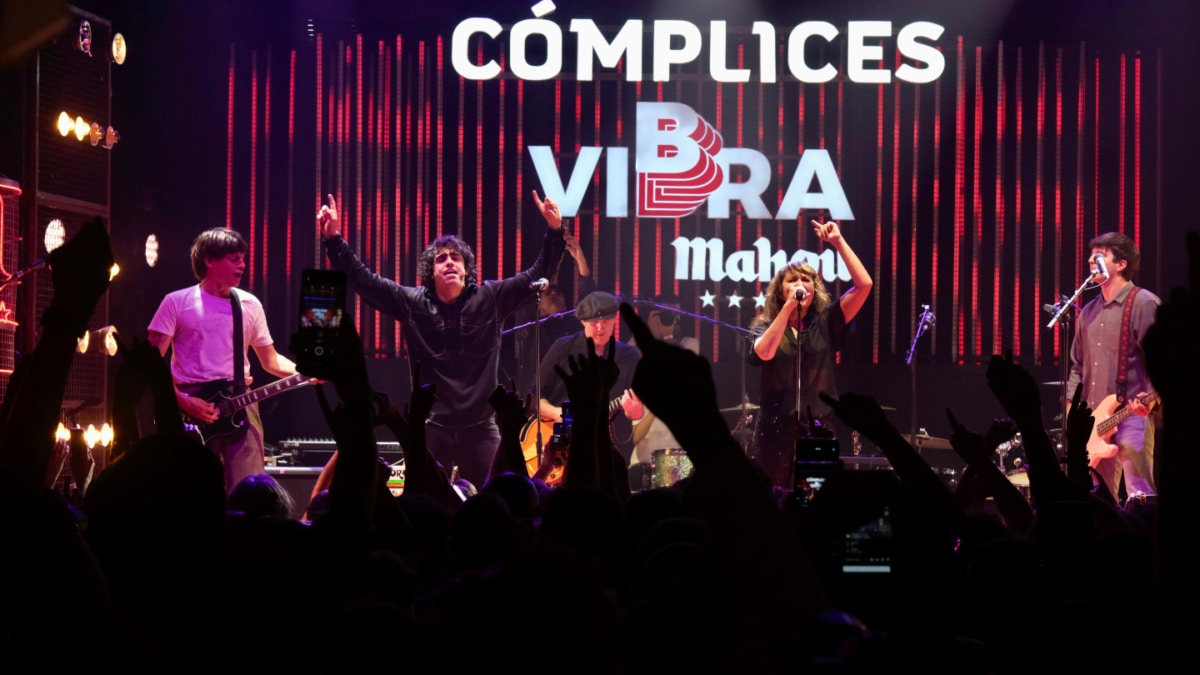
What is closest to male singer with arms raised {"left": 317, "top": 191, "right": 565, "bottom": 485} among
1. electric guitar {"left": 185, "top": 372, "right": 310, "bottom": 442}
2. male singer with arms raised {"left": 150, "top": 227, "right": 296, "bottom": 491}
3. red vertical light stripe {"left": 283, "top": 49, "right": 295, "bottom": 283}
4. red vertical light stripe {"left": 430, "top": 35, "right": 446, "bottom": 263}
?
male singer with arms raised {"left": 150, "top": 227, "right": 296, "bottom": 491}

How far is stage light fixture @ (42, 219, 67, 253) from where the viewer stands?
949cm

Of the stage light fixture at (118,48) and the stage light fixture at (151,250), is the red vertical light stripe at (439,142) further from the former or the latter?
the stage light fixture at (118,48)

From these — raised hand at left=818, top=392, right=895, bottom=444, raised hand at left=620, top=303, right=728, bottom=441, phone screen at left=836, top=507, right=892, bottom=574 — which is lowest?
phone screen at left=836, top=507, right=892, bottom=574

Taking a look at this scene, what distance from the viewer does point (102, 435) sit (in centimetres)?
1000

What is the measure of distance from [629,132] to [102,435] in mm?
5907

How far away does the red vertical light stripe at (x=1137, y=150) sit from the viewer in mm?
12625

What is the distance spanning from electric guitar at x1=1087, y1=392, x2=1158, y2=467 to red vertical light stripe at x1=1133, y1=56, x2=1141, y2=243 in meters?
4.62

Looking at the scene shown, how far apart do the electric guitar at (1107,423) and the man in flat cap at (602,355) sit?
347cm

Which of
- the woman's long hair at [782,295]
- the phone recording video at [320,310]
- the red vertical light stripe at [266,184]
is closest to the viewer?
the phone recording video at [320,310]

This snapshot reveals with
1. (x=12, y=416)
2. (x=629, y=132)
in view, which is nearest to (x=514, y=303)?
(x=629, y=132)

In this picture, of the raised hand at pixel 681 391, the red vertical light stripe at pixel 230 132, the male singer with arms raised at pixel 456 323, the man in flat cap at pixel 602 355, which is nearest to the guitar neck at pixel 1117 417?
the man in flat cap at pixel 602 355

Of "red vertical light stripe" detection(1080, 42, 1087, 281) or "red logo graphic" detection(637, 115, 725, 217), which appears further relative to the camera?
"red logo graphic" detection(637, 115, 725, 217)

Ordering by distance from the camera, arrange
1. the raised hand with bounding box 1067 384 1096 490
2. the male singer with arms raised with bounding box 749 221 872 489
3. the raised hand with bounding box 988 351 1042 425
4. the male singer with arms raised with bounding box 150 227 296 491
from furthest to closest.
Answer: the male singer with arms raised with bounding box 749 221 872 489, the male singer with arms raised with bounding box 150 227 296 491, the raised hand with bounding box 1067 384 1096 490, the raised hand with bounding box 988 351 1042 425

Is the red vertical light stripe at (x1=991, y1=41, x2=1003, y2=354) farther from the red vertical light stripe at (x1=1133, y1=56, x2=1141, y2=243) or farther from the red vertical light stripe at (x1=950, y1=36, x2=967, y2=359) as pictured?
the red vertical light stripe at (x1=1133, y1=56, x2=1141, y2=243)
